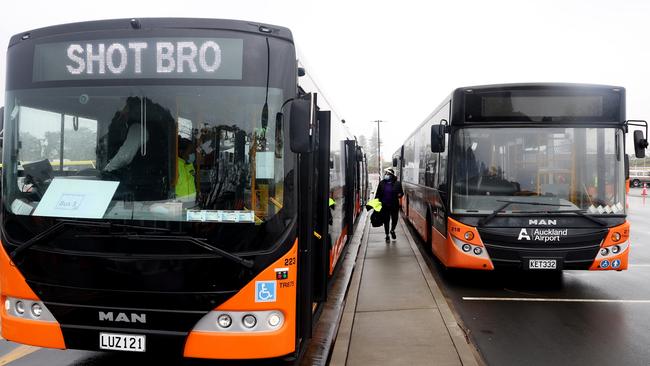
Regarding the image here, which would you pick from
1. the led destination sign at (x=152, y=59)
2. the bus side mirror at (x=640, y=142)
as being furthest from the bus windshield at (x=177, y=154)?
the bus side mirror at (x=640, y=142)

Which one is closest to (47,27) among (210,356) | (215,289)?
(215,289)

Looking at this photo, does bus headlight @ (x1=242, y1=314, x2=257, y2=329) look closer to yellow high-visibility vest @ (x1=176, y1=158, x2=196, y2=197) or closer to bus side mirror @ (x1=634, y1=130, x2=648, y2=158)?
yellow high-visibility vest @ (x1=176, y1=158, x2=196, y2=197)

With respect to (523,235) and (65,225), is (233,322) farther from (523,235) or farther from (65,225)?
(523,235)

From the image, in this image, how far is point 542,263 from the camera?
7.60 m

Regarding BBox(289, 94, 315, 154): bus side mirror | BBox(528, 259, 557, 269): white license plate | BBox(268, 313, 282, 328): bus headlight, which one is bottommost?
BBox(528, 259, 557, 269): white license plate

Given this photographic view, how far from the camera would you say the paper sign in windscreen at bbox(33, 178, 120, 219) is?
388 cm

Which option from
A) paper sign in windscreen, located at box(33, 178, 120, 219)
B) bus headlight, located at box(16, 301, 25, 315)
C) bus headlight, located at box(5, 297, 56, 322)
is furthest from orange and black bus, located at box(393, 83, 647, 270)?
bus headlight, located at box(16, 301, 25, 315)

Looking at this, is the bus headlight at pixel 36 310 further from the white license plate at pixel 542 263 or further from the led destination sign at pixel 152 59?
the white license plate at pixel 542 263

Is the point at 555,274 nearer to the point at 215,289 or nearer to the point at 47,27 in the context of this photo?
the point at 215,289

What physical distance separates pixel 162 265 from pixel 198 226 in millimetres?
390

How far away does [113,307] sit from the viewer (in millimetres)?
3900

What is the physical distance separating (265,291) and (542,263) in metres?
5.23

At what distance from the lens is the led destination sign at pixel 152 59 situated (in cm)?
390

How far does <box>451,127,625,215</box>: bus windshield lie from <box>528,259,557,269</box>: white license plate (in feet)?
2.49
